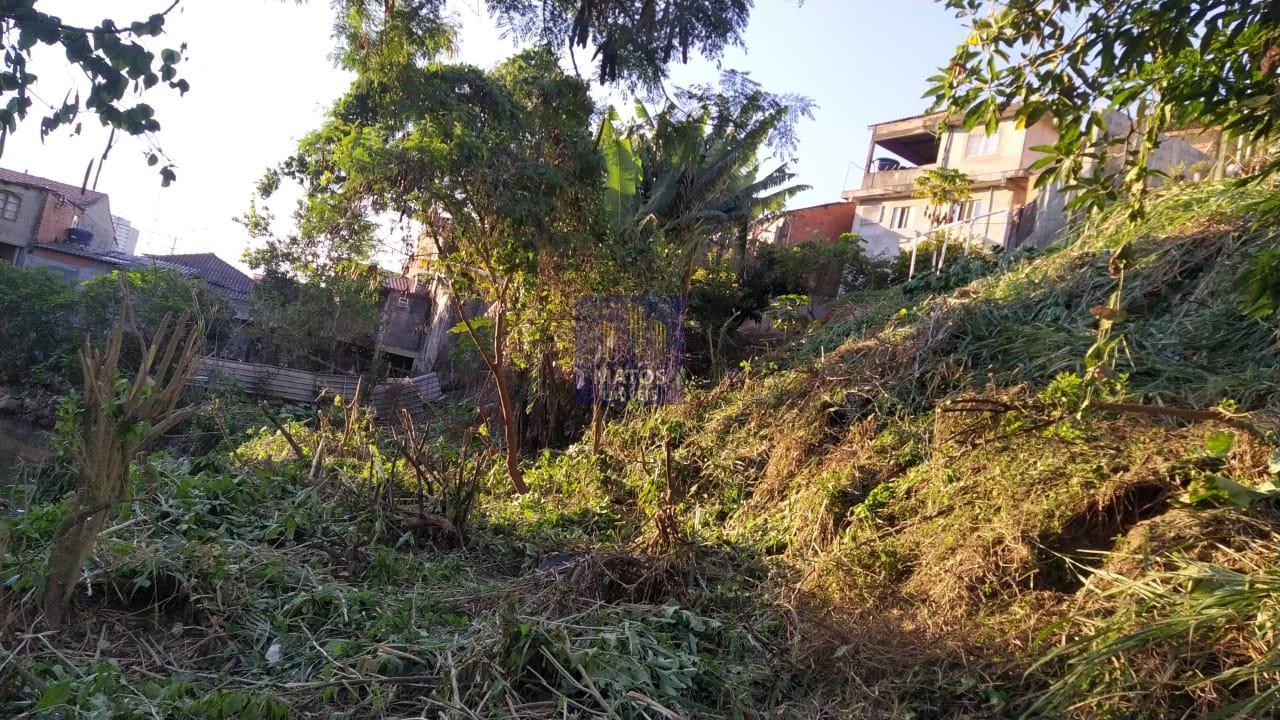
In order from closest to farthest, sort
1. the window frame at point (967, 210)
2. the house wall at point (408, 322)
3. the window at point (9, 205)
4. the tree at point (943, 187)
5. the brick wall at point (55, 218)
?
the tree at point (943, 187) → the window frame at point (967, 210) → the house wall at point (408, 322) → the window at point (9, 205) → the brick wall at point (55, 218)

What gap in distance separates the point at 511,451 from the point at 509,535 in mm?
2178

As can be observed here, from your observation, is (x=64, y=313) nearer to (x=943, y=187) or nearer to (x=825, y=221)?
(x=943, y=187)

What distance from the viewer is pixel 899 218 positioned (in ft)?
76.5

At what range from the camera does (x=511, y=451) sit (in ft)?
30.9

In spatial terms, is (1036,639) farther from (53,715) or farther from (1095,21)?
(53,715)

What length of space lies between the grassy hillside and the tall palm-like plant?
3.16m

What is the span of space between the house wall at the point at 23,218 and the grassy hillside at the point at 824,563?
27307 mm

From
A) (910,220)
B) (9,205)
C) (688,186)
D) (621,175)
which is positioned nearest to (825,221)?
(910,220)

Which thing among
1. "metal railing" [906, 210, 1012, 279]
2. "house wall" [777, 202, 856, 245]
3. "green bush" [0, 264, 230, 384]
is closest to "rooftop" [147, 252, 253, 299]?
"green bush" [0, 264, 230, 384]

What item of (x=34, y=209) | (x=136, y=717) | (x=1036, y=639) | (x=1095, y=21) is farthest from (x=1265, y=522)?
(x=34, y=209)

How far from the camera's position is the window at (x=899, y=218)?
2309cm

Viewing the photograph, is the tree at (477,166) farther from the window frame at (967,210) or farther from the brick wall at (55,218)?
the brick wall at (55,218)

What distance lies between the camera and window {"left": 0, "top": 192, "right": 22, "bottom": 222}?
29.4 metres

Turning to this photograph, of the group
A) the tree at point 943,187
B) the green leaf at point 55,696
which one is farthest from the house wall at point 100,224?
the green leaf at point 55,696
